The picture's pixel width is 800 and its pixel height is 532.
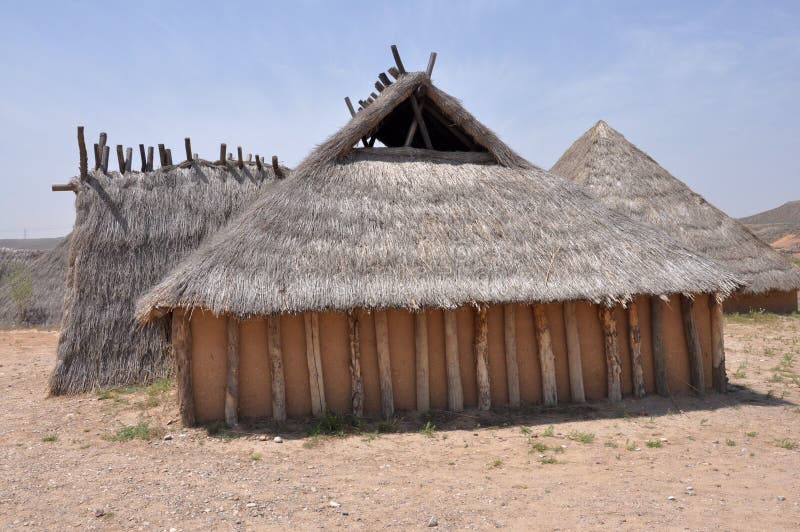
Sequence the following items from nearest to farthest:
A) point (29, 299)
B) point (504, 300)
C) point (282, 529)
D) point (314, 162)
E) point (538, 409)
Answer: point (282, 529)
point (504, 300)
point (538, 409)
point (314, 162)
point (29, 299)

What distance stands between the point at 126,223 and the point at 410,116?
5.43 metres

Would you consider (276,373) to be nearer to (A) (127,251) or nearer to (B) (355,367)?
(B) (355,367)

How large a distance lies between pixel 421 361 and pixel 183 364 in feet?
9.58

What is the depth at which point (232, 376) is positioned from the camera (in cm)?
709

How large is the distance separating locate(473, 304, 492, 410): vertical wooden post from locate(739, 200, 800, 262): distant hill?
29362mm

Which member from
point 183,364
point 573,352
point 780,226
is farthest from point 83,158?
point 780,226

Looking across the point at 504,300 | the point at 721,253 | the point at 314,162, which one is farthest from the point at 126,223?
the point at 721,253

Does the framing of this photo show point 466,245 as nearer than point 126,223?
Yes

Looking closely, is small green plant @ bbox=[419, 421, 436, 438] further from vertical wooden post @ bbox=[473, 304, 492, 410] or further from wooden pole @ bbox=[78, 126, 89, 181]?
wooden pole @ bbox=[78, 126, 89, 181]

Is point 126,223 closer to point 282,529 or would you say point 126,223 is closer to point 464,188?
point 464,188

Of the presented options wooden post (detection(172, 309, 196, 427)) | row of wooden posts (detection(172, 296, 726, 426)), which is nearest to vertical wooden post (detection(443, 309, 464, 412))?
row of wooden posts (detection(172, 296, 726, 426))

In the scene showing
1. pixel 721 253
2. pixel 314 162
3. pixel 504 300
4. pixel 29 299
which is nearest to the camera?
pixel 504 300

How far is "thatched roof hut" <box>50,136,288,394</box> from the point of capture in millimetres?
9492

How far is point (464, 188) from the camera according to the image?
28.5 ft
